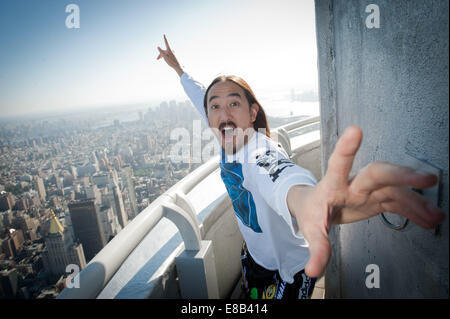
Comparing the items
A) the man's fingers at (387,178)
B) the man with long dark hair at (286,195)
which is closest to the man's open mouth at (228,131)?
the man with long dark hair at (286,195)

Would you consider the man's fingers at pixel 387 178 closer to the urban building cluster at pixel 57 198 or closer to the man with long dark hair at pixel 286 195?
the man with long dark hair at pixel 286 195

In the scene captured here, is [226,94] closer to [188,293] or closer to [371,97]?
[371,97]

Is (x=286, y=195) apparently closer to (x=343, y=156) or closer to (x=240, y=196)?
(x=343, y=156)

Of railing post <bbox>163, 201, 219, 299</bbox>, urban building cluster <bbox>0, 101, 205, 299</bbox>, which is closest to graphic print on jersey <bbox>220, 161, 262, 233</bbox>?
railing post <bbox>163, 201, 219, 299</bbox>

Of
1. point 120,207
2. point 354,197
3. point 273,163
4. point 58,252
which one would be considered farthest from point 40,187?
point 354,197

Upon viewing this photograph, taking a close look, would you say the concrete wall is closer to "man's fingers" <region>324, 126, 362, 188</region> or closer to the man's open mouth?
"man's fingers" <region>324, 126, 362, 188</region>

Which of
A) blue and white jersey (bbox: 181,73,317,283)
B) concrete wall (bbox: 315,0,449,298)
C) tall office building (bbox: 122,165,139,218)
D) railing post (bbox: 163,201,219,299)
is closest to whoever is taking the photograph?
concrete wall (bbox: 315,0,449,298)

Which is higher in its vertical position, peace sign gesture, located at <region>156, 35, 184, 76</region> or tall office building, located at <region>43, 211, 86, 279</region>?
peace sign gesture, located at <region>156, 35, 184, 76</region>
